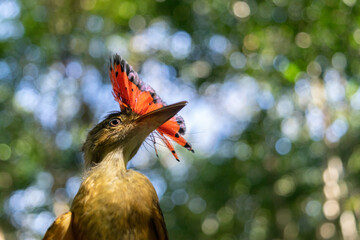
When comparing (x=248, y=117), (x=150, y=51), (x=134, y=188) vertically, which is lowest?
(x=134, y=188)

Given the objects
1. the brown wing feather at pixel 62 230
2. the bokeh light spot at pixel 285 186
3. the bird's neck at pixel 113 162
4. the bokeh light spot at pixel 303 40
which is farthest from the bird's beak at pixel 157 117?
the bokeh light spot at pixel 285 186

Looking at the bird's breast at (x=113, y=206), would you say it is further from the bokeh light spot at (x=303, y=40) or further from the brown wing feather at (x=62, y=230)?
the bokeh light spot at (x=303, y=40)

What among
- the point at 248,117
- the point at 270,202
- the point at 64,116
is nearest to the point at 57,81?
the point at 64,116

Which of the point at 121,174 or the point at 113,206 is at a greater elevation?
the point at 121,174

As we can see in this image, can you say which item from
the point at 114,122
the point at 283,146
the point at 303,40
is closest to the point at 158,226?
the point at 114,122

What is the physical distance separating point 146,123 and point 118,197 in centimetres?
53

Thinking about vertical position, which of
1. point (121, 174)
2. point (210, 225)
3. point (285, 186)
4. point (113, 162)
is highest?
point (285, 186)

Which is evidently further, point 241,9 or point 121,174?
point 241,9

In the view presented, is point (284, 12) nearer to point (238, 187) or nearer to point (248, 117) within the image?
point (248, 117)

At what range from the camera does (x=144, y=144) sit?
3211 millimetres

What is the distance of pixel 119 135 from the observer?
3.07m

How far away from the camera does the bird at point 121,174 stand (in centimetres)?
262

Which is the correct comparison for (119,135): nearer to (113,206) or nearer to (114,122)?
(114,122)

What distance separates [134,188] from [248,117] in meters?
10.6
